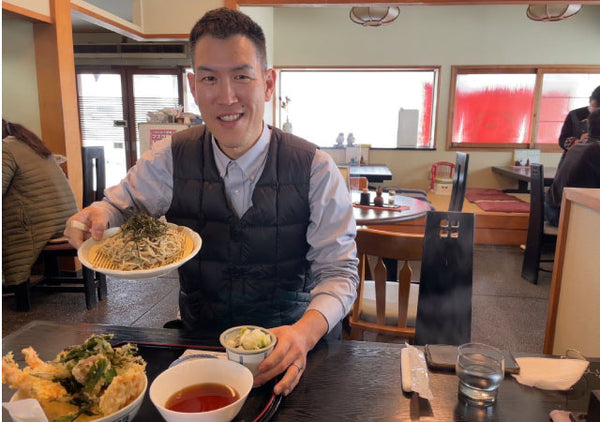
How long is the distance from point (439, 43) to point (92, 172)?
17.9 ft

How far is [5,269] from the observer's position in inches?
116

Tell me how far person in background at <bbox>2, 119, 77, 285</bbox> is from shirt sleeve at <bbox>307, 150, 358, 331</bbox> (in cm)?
244

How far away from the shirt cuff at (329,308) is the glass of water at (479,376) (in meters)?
0.35

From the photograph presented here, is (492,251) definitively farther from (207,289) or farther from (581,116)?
(207,289)

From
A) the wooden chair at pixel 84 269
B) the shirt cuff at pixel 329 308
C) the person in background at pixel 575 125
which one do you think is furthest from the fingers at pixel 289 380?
the person in background at pixel 575 125

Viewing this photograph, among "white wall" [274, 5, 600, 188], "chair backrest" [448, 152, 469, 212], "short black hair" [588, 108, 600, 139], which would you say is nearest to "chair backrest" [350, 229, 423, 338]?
"chair backrest" [448, 152, 469, 212]

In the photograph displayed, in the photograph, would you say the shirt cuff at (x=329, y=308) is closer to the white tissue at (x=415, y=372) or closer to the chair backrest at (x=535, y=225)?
the white tissue at (x=415, y=372)

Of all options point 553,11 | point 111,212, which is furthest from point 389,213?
point 553,11

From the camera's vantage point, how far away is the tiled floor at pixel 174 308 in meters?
2.88

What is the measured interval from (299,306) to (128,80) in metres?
6.52

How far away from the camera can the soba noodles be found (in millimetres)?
1128

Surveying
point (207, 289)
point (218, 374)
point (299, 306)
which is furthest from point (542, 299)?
point (218, 374)

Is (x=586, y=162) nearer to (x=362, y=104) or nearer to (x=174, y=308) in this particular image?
(x=174, y=308)

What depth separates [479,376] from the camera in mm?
889
